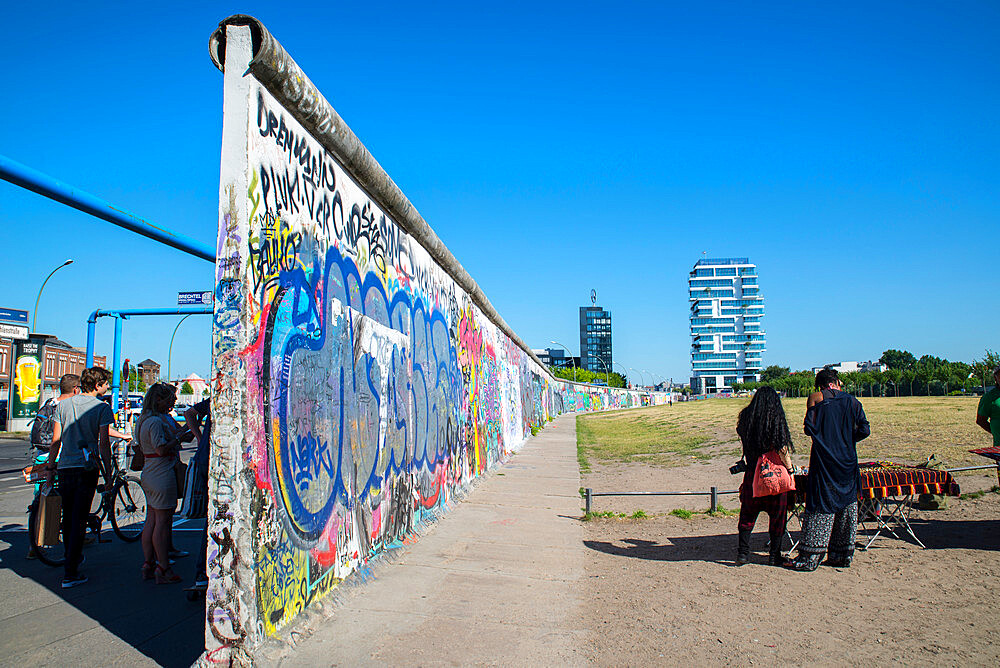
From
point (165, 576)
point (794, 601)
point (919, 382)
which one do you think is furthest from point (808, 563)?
point (919, 382)

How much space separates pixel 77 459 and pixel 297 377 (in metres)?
2.69

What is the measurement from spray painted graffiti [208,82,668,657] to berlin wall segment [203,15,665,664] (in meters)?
0.01

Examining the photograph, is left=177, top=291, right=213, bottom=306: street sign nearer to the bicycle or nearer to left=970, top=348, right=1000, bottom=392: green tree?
the bicycle

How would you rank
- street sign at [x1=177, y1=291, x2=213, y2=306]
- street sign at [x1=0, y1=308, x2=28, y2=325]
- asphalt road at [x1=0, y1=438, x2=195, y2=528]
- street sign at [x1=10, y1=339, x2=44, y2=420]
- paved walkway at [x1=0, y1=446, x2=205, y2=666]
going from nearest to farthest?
1. paved walkway at [x1=0, y1=446, x2=205, y2=666]
2. asphalt road at [x1=0, y1=438, x2=195, y2=528]
3. street sign at [x1=177, y1=291, x2=213, y2=306]
4. street sign at [x1=0, y1=308, x2=28, y2=325]
5. street sign at [x1=10, y1=339, x2=44, y2=420]

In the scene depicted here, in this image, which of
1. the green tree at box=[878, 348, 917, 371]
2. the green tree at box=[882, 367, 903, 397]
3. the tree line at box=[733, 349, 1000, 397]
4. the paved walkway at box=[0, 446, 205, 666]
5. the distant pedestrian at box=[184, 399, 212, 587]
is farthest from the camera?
the green tree at box=[878, 348, 917, 371]

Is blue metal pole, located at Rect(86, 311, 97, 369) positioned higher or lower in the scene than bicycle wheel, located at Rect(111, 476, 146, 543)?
higher

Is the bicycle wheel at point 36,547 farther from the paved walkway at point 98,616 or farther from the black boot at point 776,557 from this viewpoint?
the black boot at point 776,557

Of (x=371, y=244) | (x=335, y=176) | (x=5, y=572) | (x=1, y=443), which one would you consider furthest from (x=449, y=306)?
(x=1, y=443)

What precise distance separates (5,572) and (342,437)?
3.49m

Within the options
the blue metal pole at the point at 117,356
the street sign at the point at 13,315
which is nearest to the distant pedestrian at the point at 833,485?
the blue metal pole at the point at 117,356

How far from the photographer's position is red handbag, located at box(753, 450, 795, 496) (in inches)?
A: 212

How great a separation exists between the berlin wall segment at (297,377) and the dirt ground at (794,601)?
1958mm

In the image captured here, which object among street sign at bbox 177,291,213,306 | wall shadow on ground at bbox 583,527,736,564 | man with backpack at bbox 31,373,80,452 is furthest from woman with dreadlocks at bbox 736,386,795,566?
street sign at bbox 177,291,213,306

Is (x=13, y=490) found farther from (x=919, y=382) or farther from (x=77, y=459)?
(x=919, y=382)
